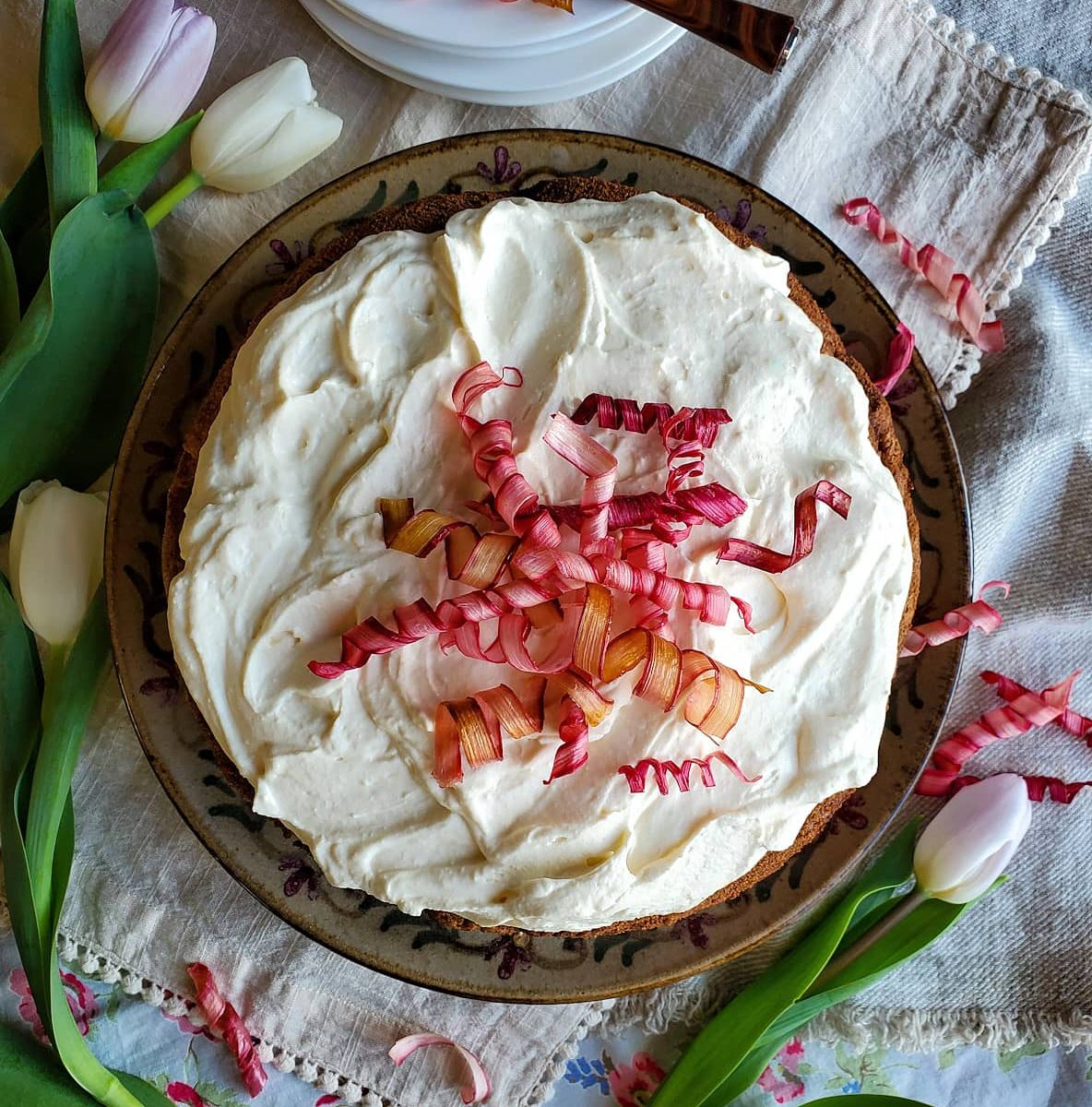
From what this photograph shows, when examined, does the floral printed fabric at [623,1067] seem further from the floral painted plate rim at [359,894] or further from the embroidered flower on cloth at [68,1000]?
the floral painted plate rim at [359,894]

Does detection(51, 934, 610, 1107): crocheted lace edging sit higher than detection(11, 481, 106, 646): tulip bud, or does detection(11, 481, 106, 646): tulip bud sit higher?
detection(11, 481, 106, 646): tulip bud

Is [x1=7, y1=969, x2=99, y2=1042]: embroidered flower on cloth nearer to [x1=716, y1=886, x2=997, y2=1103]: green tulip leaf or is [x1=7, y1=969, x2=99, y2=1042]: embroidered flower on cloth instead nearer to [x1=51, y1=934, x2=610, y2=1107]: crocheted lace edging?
[x1=51, y1=934, x2=610, y2=1107]: crocheted lace edging

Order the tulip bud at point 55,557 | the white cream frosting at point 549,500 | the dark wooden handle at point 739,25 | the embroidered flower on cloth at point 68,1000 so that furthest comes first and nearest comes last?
the embroidered flower on cloth at point 68,1000, the tulip bud at point 55,557, the dark wooden handle at point 739,25, the white cream frosting at point 549,500

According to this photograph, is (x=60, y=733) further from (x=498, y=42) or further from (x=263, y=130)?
(x=498, y=42)

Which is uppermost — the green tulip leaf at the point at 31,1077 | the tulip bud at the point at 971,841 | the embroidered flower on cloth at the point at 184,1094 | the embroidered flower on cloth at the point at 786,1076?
the tulip bud at the point at 971,841

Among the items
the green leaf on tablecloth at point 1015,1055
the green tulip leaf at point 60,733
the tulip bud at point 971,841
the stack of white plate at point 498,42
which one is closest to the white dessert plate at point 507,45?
the stack of white plate at point 498,42

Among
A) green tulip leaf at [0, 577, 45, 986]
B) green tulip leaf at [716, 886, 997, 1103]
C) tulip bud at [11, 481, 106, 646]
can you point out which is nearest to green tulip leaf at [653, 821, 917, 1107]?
green tulip leaf at [716, 886, 997, 1103]

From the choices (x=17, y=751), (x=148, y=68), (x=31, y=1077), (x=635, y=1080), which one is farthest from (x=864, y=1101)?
(x=148, y=68)
